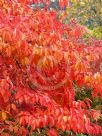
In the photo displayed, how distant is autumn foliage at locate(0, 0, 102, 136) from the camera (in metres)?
4.12

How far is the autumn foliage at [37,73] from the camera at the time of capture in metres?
4.12

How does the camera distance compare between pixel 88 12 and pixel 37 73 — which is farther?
pixel 88 12

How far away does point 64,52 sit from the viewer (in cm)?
425

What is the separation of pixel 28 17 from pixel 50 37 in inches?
21.1

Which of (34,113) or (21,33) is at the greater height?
(21,33)

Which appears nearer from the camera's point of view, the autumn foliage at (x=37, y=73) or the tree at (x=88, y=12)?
the autumn foliage at (x=37, y=73)

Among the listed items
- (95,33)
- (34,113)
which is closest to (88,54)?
(34,113)

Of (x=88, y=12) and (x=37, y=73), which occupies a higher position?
(x=88, y=12)

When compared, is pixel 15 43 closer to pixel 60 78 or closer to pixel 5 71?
pixel 5 71

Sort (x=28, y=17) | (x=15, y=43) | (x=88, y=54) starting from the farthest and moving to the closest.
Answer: (x=88, y=54), (x=28, y=17), (x=15, y=43)

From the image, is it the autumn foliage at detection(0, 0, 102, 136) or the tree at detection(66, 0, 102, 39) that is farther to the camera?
the tree at detection(66, 0, 102, 39)

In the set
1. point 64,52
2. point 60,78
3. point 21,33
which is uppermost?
point 21,33

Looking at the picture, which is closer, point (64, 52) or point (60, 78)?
point (64, 52)

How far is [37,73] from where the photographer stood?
4633 mm
